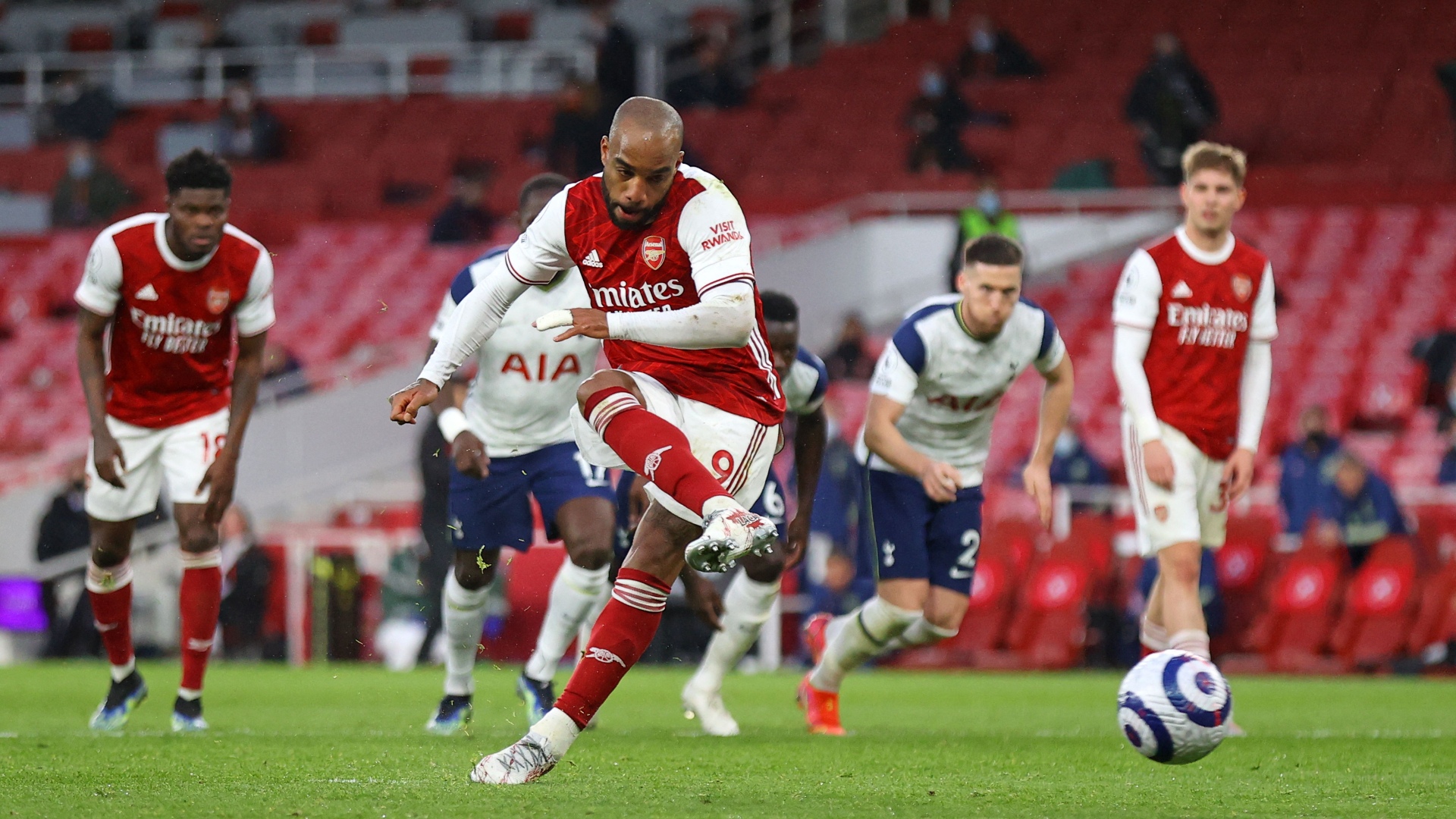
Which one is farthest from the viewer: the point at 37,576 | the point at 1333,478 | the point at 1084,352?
the point at 1084,352

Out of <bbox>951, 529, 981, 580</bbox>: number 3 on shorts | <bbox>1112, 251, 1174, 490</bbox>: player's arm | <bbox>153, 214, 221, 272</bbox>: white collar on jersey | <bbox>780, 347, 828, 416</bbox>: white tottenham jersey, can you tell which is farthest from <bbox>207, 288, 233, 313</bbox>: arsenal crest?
<bbox>1112, 251, 1174, 490</bbox>: player's arm

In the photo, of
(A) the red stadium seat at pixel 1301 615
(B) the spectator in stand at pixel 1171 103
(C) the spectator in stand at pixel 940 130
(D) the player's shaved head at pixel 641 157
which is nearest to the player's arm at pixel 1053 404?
(D) the player's shaved head at pixel 641 157

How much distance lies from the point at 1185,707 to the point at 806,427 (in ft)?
9.61

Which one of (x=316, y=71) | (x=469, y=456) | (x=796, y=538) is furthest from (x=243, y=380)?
(x=316, y=71)

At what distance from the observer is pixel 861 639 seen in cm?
845

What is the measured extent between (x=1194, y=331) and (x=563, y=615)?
2.93m

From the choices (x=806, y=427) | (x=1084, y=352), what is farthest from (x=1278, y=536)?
(x=806, y=427)

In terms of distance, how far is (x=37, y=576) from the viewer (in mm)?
16453

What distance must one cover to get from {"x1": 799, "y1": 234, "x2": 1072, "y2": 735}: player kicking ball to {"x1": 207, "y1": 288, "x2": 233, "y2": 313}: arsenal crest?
2784 millimetres

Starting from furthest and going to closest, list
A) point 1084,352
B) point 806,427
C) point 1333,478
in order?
1. point 1084,352
2. point 1333,478
3. point 806,427

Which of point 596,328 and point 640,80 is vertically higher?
point 640,80

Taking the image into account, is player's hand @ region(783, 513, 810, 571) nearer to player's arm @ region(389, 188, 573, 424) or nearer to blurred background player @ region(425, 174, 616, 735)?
blurred background player @ region(425, 174, 616, 735)

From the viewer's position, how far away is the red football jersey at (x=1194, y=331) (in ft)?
27.1

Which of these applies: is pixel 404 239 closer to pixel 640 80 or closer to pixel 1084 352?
pixel 640 80
